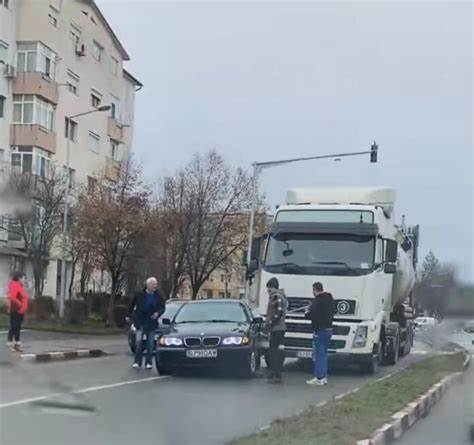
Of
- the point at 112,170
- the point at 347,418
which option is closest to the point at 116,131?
the point at 112,170

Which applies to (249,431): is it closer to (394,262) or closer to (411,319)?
(394,262)

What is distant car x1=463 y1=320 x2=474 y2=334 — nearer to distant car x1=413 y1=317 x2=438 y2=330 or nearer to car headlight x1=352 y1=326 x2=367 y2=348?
distant car x1=413 y1=317 x2=438 y2=330

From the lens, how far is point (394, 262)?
15.8m

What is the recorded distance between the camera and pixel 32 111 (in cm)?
2302

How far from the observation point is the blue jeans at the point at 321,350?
1258cm

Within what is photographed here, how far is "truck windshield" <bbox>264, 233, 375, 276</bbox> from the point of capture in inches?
578

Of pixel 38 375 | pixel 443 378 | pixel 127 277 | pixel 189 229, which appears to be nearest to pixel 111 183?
pixel 127 277

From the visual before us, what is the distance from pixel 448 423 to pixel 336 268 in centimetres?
557

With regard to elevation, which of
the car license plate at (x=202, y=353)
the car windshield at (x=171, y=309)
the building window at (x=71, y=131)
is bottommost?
the car license plate at (x=202, y=353)

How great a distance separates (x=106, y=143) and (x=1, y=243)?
19902mm

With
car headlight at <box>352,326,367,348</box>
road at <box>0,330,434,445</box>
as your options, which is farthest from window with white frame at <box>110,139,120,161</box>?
car headlight at <box>352,326,367,348</box>

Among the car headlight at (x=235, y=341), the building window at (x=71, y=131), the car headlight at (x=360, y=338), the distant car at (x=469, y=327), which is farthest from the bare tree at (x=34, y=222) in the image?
the building window at (x=71, y=131)

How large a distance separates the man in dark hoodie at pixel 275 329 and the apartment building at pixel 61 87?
13.2ft

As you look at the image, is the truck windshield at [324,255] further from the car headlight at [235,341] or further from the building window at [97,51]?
the building window at [97,51]
